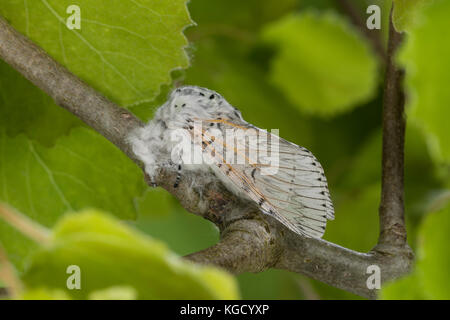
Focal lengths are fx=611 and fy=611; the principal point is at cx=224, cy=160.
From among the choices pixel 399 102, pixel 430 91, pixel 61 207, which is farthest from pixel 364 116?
pixel 430 91

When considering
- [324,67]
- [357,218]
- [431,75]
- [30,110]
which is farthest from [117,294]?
[324,67]

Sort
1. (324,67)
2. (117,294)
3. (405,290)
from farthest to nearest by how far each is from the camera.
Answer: (324,67) → (405,290) → (117,294)

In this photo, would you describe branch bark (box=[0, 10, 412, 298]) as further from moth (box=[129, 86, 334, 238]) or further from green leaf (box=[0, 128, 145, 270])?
green leaf (box=[0, 128, 145, 270])

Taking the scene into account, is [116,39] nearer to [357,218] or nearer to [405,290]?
[405,290]

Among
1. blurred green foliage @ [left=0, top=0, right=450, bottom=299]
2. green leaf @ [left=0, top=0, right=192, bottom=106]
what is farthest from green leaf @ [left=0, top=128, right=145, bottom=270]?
green leaf @ [left=0, top=0, right=192, bottom=106]

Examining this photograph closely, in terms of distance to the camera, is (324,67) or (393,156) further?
(324,67)

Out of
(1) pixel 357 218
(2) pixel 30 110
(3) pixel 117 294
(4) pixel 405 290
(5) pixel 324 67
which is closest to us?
(3) pixel 117 294

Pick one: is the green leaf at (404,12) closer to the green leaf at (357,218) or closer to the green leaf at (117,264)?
the green leaf at (117,264)
